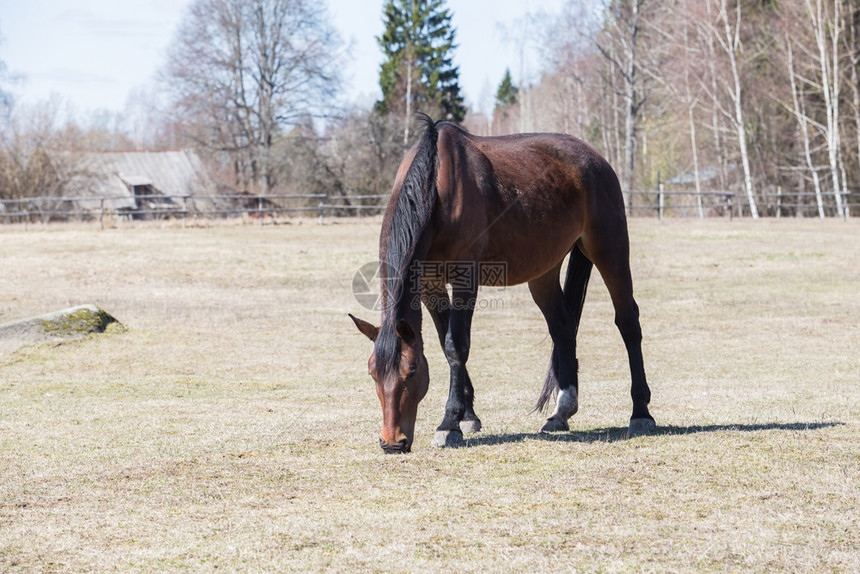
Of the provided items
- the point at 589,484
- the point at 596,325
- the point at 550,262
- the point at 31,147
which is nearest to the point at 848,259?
the point at 596,325

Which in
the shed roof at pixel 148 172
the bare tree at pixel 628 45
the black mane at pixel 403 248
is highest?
the bare tree at pixel 628 45

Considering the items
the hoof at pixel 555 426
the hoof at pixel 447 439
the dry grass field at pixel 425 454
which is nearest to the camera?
the dry grass field at pixel 425 454

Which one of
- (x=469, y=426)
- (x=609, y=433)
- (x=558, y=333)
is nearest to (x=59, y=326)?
(x=469, y=426)

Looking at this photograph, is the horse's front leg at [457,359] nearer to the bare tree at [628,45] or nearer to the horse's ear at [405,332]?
the horse's ear at [405,332]

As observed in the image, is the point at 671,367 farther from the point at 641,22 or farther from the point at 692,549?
the point at 641,22

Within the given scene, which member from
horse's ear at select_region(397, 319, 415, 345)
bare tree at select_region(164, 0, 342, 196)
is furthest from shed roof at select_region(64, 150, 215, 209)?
horse's ear at select_region(397, 319, 415, 345)

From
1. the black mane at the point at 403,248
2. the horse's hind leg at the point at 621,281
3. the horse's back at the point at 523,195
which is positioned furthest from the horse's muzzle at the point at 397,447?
the horse's hind leg at the point at 621,281

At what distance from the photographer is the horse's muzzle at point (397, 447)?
528cm

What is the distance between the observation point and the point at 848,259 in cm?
2206

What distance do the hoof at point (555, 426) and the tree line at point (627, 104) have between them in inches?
1232

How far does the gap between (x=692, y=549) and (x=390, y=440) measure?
2.00 m

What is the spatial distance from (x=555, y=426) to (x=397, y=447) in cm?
166

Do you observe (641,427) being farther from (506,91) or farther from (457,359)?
(506,91)

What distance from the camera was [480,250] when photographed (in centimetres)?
599
